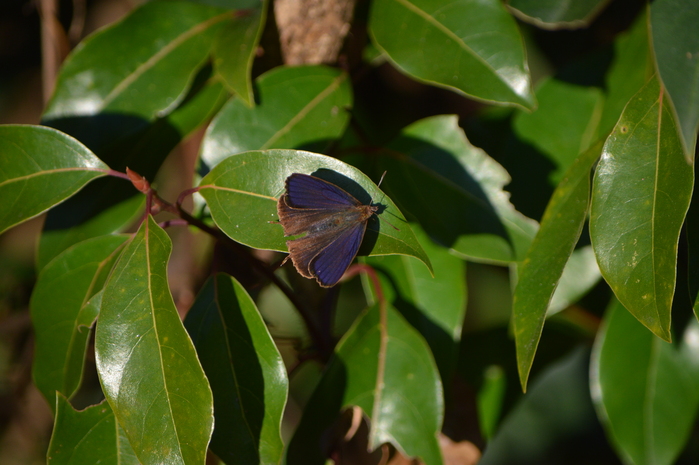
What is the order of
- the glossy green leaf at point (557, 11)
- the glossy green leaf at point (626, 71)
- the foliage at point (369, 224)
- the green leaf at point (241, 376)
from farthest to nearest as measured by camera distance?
the glossy green leaf at point (626, 71), the glossy green leaf at point (557, 11), the green leaf at point (241, 376), the foliage at point (369, 224)

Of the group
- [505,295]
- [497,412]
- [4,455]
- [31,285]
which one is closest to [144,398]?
[497,412]

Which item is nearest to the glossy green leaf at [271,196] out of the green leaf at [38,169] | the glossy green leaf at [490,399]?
the green leaf at [38,169]

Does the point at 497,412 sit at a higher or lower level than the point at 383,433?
lower

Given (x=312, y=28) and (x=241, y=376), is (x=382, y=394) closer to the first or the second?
(x=241, y=376)

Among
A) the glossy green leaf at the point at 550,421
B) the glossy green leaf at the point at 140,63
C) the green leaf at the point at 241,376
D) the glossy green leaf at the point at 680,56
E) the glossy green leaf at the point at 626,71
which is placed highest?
the glossy green leaf at the point at 680,56

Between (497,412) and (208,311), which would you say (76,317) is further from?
(497,412)

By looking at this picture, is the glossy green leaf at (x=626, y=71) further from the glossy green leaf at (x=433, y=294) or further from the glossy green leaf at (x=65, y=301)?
the glossy green leaf at (x=65, y=301)

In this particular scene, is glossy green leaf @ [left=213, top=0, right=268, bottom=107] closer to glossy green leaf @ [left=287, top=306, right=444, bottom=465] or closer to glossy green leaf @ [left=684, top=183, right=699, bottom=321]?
glossy green leaf @ [left=287, top=306, right=444, bottom=465]

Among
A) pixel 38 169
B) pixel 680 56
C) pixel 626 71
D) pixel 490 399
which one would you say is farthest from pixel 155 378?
pixel 626 71
